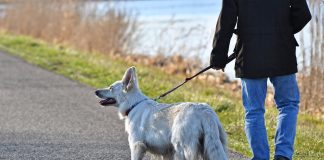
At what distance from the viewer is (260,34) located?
290 inches

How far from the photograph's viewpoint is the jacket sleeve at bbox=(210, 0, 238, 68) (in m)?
7.36

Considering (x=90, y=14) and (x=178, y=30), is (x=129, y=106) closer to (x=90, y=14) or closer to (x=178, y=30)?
(x=178, y=30)

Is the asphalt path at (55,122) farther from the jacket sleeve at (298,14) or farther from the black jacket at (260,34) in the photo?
the jacket sleeve at (298,14)

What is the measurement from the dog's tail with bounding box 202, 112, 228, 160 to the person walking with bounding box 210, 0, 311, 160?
58cm

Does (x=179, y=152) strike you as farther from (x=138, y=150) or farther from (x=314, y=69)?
(x=314, y=69)

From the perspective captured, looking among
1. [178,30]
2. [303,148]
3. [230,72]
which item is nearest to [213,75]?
[230,72]

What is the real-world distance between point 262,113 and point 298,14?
0.96m

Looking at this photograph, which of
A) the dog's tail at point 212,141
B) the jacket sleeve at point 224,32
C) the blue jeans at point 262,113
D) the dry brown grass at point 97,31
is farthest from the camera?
the dry brown grass at point 97,31

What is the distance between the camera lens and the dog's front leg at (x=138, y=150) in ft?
24.5

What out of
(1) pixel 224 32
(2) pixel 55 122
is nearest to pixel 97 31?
(2) pixel 55 122

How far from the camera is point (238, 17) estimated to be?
24.4 feet

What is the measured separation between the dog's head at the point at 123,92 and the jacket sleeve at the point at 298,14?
1.59m

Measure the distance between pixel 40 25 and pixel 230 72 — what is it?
9.74 metres

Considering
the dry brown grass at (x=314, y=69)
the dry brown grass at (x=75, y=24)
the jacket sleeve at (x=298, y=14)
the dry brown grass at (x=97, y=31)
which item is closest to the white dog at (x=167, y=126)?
the jacket sleeve at (x=298, y=14)
